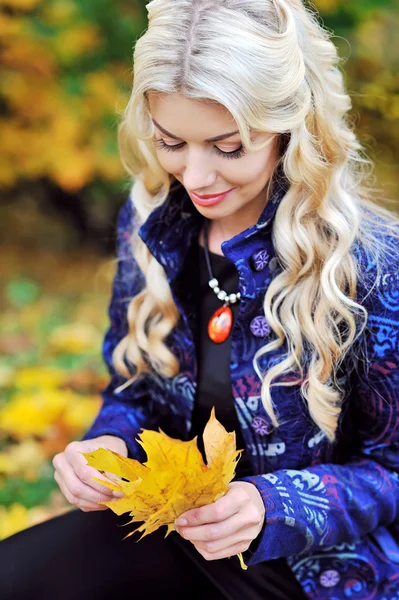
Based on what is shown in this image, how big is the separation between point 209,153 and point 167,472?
0.53 m

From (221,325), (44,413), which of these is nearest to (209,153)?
(221,325)

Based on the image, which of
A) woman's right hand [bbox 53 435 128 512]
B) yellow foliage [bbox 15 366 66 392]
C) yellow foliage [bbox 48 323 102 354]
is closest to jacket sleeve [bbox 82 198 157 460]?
woman's right hand [bbox 53 435 128 512]

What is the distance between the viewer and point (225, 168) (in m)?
1.25

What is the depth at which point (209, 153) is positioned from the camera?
Result: 124cm

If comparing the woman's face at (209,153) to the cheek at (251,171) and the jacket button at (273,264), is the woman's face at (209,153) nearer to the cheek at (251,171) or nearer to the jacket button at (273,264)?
the cheek at (251,171)

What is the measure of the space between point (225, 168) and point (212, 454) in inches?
19.0

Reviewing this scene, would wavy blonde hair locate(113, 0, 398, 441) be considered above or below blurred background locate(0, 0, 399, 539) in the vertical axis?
above

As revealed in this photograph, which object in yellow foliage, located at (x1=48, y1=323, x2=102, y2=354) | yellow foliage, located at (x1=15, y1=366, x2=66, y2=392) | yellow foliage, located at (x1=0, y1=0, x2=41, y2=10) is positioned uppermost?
yellow foliage, located at (x1=0, y1=0, x2=41, y2=10)

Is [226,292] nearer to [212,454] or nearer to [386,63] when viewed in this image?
[212,454]

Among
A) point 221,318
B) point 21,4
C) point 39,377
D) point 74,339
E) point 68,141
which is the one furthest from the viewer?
point 68,141

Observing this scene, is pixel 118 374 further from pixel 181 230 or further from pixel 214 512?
pixel 214 512

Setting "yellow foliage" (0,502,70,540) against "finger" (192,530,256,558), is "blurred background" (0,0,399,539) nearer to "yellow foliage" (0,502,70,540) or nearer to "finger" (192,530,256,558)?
"yellow foliage" (0,502,70,540)

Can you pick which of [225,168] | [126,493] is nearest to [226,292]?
[225,168]

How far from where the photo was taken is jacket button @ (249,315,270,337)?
1.38 meters
